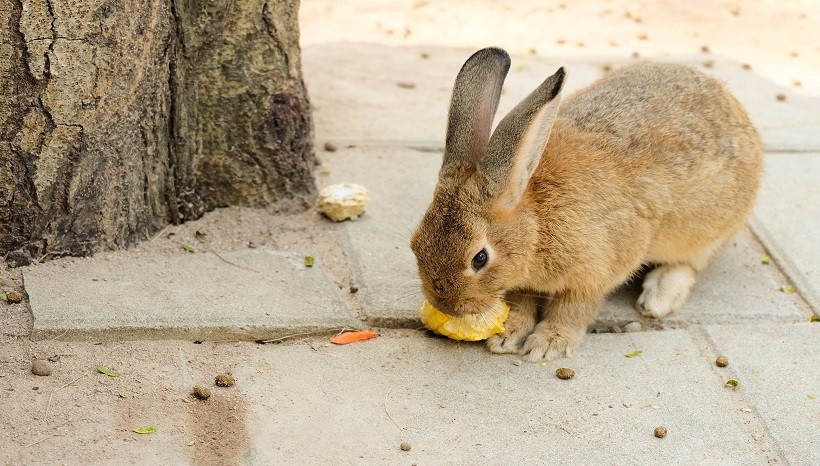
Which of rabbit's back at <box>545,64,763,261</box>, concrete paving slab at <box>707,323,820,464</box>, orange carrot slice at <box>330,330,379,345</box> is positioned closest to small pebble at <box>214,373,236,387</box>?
orange carrot slice at <box>330,330,379,345</box>

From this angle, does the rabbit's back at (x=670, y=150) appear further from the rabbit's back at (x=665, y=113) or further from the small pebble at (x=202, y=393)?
the small pebble at (x=202, y=393)

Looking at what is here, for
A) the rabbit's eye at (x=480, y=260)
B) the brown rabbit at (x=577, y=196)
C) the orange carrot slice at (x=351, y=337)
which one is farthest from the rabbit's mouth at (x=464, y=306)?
the orange carrot slice at (x=351, y=337)

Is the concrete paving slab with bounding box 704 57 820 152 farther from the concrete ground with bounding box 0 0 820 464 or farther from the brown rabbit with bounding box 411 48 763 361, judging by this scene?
the brown rabbit with bounding box 411 48 763 361

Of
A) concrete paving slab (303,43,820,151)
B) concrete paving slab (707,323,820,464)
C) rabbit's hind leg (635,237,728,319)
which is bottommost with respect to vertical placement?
concrete paving slab (707,323,820,464)

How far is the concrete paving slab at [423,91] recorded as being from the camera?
7.01 m

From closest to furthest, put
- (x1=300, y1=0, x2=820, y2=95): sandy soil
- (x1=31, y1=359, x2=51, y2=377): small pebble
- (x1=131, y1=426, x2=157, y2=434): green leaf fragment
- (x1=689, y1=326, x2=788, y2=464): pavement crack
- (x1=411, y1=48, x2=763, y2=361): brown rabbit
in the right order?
1. (x1=131, y1=426, x2=157, y2=434): green leaf fragment
2. (x1=689, y1=326, x2=788, y2=464): pavement crack
3. (x1=31, y1=359, x2=51, y2=377): small pebble
4. (x1=411, y1=48, x2=763, y2=361): brown rabbit
5. (x1=300, y1=0, x2=820, y2=95): sandy soil

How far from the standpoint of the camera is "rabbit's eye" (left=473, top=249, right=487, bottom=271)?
4.43 metres

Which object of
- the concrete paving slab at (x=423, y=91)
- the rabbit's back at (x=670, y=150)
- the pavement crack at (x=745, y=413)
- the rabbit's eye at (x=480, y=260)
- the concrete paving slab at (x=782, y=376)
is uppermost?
the rabbit's back at (x=670, y=150)

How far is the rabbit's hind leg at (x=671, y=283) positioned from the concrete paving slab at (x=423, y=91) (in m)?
1.75

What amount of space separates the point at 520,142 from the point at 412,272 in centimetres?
118

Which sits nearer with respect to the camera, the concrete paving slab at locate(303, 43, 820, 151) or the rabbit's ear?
the rabbit's ear

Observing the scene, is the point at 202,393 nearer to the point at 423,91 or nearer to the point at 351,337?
the point at 351,337

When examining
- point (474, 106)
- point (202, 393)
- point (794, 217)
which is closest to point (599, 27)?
point (794, 217)

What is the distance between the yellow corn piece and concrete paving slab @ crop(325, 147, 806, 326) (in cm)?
17
